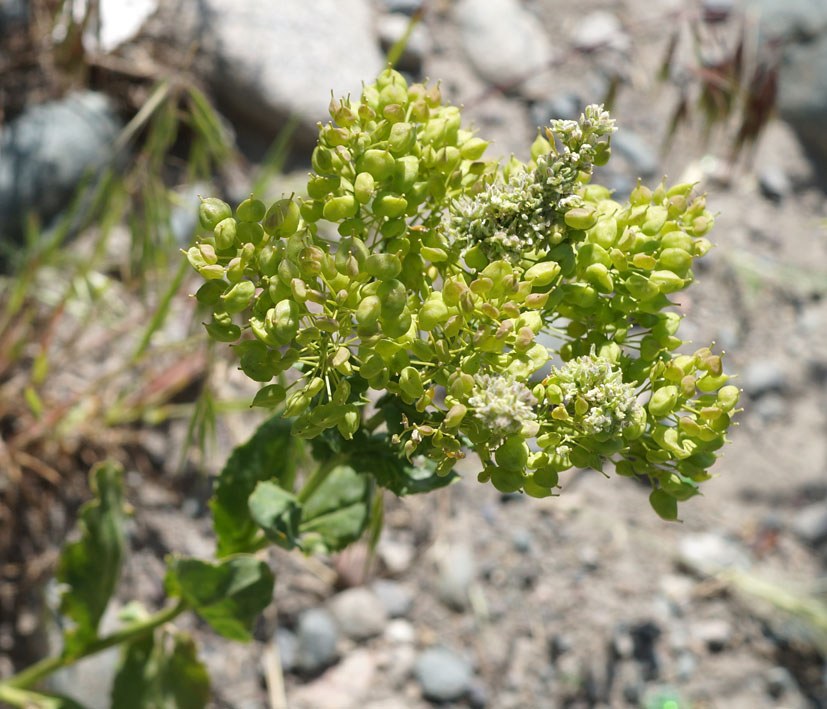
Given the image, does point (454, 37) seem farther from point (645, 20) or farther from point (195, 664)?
point (195, 664)

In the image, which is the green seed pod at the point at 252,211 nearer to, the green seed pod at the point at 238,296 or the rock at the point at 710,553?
the green seed pod at the point at 238,296

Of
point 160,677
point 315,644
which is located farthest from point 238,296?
point 315,644

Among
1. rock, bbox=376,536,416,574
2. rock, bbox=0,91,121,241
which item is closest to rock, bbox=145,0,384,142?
rock, bbox=0,91,121,241

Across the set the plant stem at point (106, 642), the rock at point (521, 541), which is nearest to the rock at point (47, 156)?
the plant stem at point (106, 642)

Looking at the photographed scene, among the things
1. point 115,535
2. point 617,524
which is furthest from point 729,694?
point 115,535

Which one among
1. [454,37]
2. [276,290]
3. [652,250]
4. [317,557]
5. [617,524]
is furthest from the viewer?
[454,37]

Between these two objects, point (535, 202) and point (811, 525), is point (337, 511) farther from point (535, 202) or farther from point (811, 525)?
point (811, 525)
